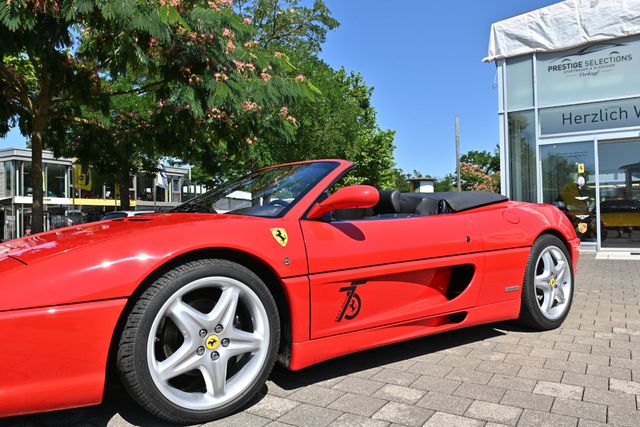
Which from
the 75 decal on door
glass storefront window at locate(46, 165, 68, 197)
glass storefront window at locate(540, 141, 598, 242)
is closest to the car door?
the 75 decal on door

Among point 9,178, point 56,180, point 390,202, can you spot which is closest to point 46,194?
point 56,180

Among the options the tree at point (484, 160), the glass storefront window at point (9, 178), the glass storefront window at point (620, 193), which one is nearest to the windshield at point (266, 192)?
the glass storefront window at point (620, 193)

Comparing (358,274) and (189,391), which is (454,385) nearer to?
(358,274)

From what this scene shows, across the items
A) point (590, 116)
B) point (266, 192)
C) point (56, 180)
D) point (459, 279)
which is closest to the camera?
point (266, 192)

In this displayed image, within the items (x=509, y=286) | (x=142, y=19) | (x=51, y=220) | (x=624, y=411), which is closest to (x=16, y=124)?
(x=142, y=19)

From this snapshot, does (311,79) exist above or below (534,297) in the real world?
above

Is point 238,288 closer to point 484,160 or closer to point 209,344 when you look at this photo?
point 209,344

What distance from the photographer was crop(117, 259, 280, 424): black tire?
1.99 metres

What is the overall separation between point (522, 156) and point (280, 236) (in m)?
10.1

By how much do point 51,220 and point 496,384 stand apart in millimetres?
27578

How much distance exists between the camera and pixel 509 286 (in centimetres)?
342

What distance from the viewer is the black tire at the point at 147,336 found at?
1.99 metres

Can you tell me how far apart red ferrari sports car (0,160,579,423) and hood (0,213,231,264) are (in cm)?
2

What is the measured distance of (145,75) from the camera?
19.6 ft
